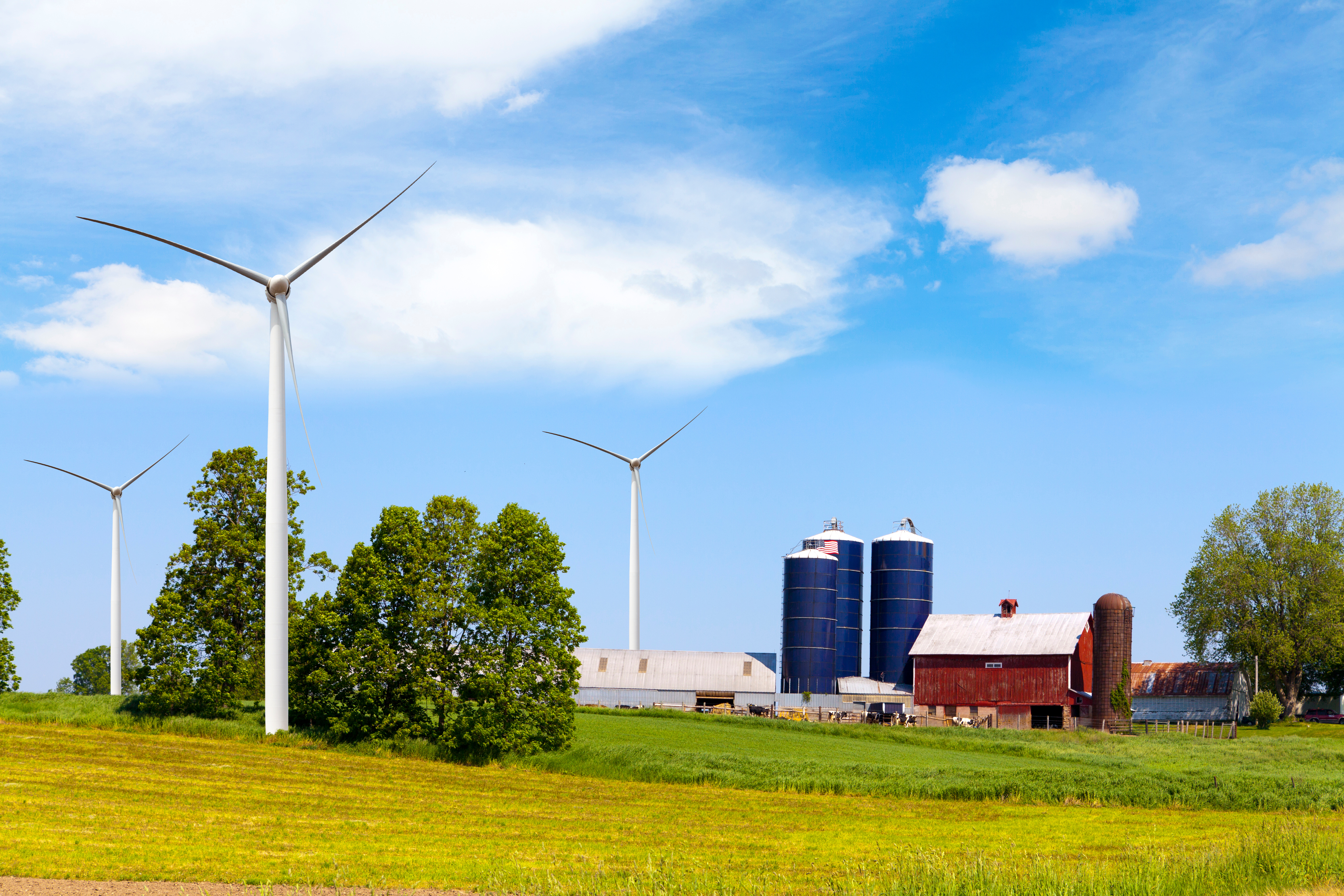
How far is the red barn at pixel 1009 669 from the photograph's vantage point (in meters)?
86.8

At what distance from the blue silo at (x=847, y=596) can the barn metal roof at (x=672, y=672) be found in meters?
13.1

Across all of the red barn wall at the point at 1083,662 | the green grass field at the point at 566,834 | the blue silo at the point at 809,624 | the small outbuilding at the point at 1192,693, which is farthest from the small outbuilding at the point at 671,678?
the green grass field at the point at 566,834

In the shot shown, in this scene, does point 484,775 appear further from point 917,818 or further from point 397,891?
point 397,891

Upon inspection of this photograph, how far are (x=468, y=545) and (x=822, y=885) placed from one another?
3434 cm

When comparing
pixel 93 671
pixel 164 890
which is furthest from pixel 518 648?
pixel 93 671

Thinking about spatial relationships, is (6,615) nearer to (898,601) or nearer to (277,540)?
(277,540)

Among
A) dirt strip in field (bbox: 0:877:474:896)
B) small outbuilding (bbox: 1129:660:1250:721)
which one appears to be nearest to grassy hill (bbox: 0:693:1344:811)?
dirt strip in field (bbox: 0:877:474:896)

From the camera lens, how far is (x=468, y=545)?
174 feet

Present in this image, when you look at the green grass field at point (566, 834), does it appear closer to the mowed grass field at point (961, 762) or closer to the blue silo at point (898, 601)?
the mowed grass field at point (961, 762)

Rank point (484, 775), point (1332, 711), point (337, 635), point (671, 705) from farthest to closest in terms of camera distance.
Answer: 1. point (1332, 711)
2. point (671, 705)
3. point (337, 635)
4. point (484, 775)

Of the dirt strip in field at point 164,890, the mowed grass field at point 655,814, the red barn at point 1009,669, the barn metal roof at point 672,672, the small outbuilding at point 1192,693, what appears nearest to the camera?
the dirt strip in field at point 164,890

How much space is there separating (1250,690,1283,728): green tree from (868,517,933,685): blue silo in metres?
25.9

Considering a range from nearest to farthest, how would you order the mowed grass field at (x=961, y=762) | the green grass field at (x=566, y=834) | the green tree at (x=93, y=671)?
the green grass field at (x=566, y=834) → the mowed grass field at (x=961, y=762) → the green tree at (x=93, y=671)

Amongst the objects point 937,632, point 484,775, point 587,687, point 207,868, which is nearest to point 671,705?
point 587,687
